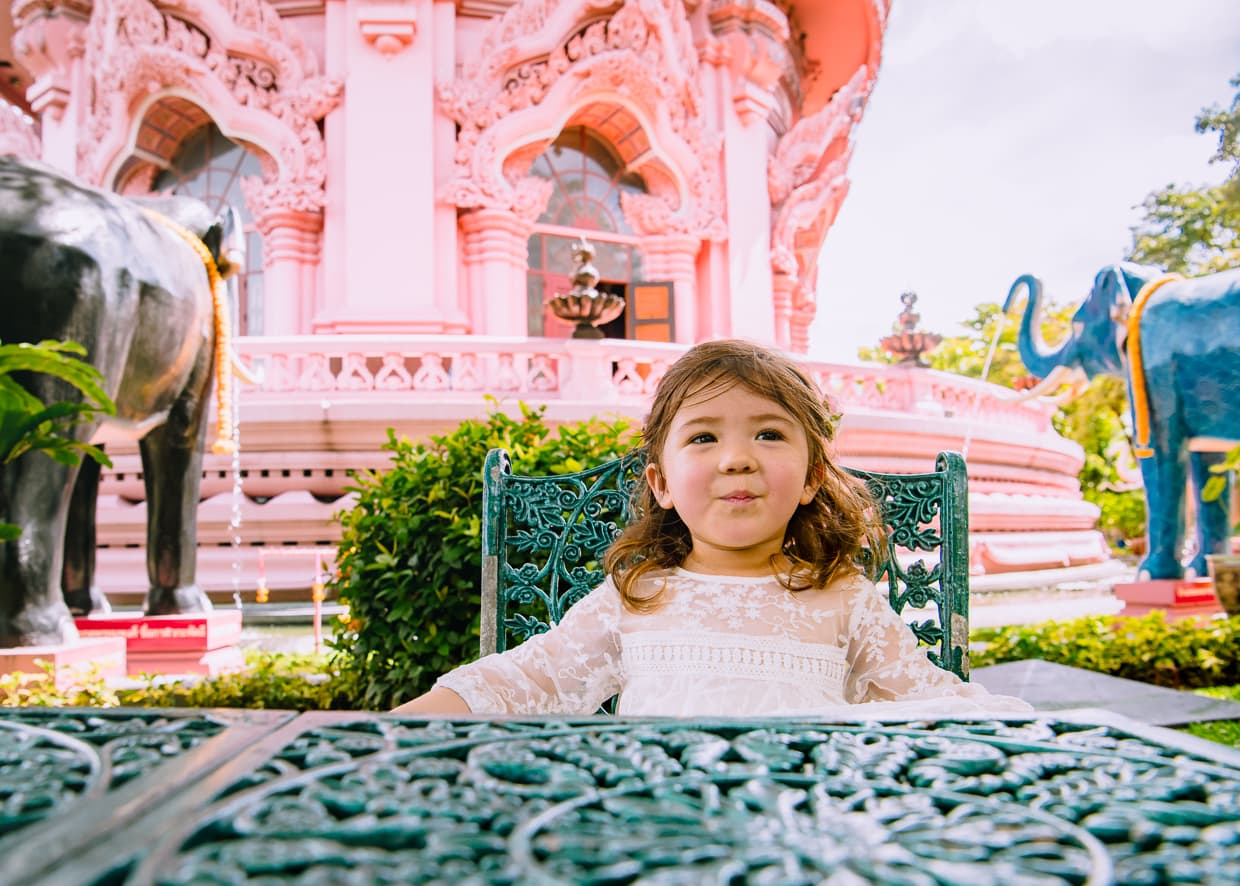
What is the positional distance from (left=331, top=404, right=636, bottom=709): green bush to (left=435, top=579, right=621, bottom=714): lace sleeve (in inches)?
54.0

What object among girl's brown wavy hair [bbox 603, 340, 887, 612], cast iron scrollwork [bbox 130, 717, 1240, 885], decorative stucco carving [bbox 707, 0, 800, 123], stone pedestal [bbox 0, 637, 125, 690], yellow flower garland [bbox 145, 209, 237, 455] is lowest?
stone pedestal [bbox 0, 637, 125, 690]

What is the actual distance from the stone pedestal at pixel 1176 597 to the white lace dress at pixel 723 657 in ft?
17.3

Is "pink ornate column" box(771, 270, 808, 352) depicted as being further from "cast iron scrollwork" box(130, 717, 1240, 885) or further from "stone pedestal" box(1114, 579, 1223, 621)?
"cast iron scrollwork" box(130, 717, 1240, 885)

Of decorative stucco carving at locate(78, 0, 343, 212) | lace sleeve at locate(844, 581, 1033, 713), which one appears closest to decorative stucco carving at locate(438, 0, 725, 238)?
decorative stucco carving at locate(78, 0, 343, 212)

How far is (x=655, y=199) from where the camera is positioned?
41.8 ft

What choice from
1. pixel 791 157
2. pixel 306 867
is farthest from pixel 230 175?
pixel 306 867

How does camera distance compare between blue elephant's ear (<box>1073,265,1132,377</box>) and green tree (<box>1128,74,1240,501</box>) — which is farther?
green tree (<box>1128,74,1240,501</box>)

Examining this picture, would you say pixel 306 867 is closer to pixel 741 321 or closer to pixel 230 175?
pixel 741 321

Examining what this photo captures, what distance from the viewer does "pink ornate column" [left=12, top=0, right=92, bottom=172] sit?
39.0ft

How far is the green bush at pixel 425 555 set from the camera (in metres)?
3.03

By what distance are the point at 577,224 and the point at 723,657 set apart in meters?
11.9

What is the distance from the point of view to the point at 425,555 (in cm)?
310

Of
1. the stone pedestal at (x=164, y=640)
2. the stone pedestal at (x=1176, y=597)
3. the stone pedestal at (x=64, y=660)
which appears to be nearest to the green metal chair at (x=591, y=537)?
the stone pedestal at (x=64, y=660)

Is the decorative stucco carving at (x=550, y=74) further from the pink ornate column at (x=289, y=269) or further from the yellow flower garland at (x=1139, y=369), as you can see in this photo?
the yellow flower garland at (x=1139, y=369)
